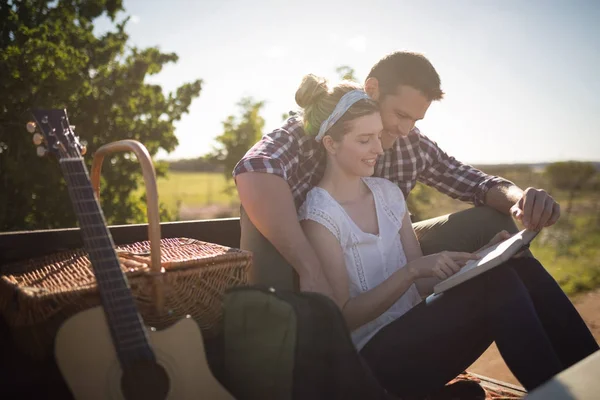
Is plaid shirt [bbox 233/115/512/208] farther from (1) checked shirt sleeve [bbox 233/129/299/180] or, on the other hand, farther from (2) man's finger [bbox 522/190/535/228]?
(2) man's finger [bbox 522/190/535/228]

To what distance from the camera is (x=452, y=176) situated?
3.36 metres

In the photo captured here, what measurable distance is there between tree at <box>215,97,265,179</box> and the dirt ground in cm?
580

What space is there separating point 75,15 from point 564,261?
8408mm

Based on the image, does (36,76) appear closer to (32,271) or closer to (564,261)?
(32,271)

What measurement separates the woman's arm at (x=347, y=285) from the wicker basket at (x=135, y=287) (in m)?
0.36

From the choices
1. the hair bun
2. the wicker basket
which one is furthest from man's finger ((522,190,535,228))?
the wicker basket

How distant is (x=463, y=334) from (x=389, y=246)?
635 mm

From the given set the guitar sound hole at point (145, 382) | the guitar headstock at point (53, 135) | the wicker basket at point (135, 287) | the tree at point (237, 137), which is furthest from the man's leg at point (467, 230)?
the tree at point (237, 137)

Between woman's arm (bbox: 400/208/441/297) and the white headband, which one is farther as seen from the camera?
woman's arm (bbox: 400/208/441/297)

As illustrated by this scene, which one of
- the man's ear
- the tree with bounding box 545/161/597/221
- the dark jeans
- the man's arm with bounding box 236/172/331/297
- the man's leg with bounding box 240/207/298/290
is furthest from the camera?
the tree with bounding box 545/161/597/221

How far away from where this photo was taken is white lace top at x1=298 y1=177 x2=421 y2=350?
7.48 ft

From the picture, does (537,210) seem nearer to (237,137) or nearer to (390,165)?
(390,165)

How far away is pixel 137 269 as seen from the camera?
67.9 inches

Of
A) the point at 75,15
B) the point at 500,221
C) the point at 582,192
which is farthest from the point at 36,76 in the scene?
the point at 582,192
